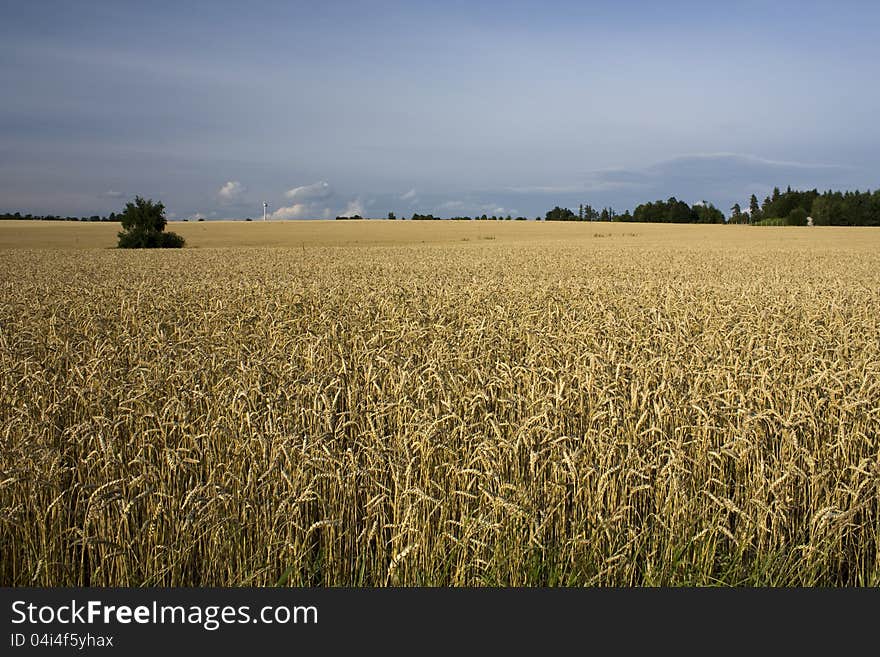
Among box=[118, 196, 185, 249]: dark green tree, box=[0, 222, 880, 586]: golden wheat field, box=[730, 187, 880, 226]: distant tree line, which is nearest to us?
box=[0, 222, 880, 586]: golden wheat field

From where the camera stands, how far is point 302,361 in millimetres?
7238

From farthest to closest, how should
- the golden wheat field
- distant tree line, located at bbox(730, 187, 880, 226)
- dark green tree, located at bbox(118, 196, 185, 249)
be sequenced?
distant tree line, located at bbox(730, 187, 880, 226)
dark green tree, located at bbox(118, 196, 185, 249)
the golden wheat field

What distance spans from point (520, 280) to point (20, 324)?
35.4ft

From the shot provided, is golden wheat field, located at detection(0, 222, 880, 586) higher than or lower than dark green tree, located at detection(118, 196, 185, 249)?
lower

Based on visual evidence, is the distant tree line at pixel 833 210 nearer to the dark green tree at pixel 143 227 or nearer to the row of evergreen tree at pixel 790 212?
the row of evergreen tree at pixel 790 212

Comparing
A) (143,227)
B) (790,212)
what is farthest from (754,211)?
(143,227)

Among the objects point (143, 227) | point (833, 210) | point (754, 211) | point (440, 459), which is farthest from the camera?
point (754, 211)

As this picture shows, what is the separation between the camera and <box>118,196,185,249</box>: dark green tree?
159ft

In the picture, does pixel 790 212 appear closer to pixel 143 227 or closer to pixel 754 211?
pixel 754 211

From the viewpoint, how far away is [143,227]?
4875cm

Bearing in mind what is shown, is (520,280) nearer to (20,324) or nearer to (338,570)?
(20,324)

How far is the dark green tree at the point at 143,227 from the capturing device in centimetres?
4841

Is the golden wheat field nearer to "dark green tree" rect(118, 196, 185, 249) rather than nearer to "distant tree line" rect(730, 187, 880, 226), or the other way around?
"dark green tree" rect(118, 196, 185, 249)

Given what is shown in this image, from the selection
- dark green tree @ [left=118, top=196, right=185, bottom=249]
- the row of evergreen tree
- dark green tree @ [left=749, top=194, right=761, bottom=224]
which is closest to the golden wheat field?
dark green tree @ [left=118, top=196, right=185, bottom=249]
